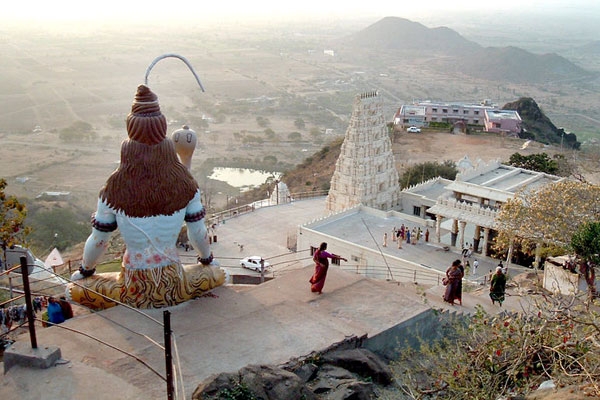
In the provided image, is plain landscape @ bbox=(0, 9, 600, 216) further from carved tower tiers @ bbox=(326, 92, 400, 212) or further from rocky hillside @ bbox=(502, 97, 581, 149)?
carved tower tiers @ bbox=(326, 92, 400, 212)

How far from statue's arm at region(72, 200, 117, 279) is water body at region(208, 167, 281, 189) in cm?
4192

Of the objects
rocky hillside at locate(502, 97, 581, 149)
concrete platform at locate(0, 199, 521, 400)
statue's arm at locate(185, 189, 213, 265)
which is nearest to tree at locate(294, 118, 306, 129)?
rocky hillside at locate(502, 97, 581, 149)

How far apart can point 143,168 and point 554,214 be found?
34.8 ft

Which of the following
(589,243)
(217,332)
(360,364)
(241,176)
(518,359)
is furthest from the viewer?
(241,176)

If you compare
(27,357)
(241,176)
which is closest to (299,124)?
(241,176)

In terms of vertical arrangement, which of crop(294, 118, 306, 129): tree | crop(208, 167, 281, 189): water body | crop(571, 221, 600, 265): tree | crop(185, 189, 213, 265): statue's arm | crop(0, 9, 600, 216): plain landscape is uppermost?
crop(185, 189, 213, 265): statue's arm

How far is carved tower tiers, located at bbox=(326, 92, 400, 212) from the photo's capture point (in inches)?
1035

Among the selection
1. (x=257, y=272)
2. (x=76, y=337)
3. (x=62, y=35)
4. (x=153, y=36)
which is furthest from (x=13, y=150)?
(x=153, y=36)

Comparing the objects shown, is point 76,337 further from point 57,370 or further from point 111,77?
point 111,77

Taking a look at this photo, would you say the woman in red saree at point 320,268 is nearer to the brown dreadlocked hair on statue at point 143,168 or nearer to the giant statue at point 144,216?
the giant statue at point 144,216

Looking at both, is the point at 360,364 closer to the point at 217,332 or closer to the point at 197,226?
the point at 217,332

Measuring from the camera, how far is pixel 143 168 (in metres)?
9.73

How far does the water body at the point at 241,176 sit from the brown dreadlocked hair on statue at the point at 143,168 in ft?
139

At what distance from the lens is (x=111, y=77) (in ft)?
303
